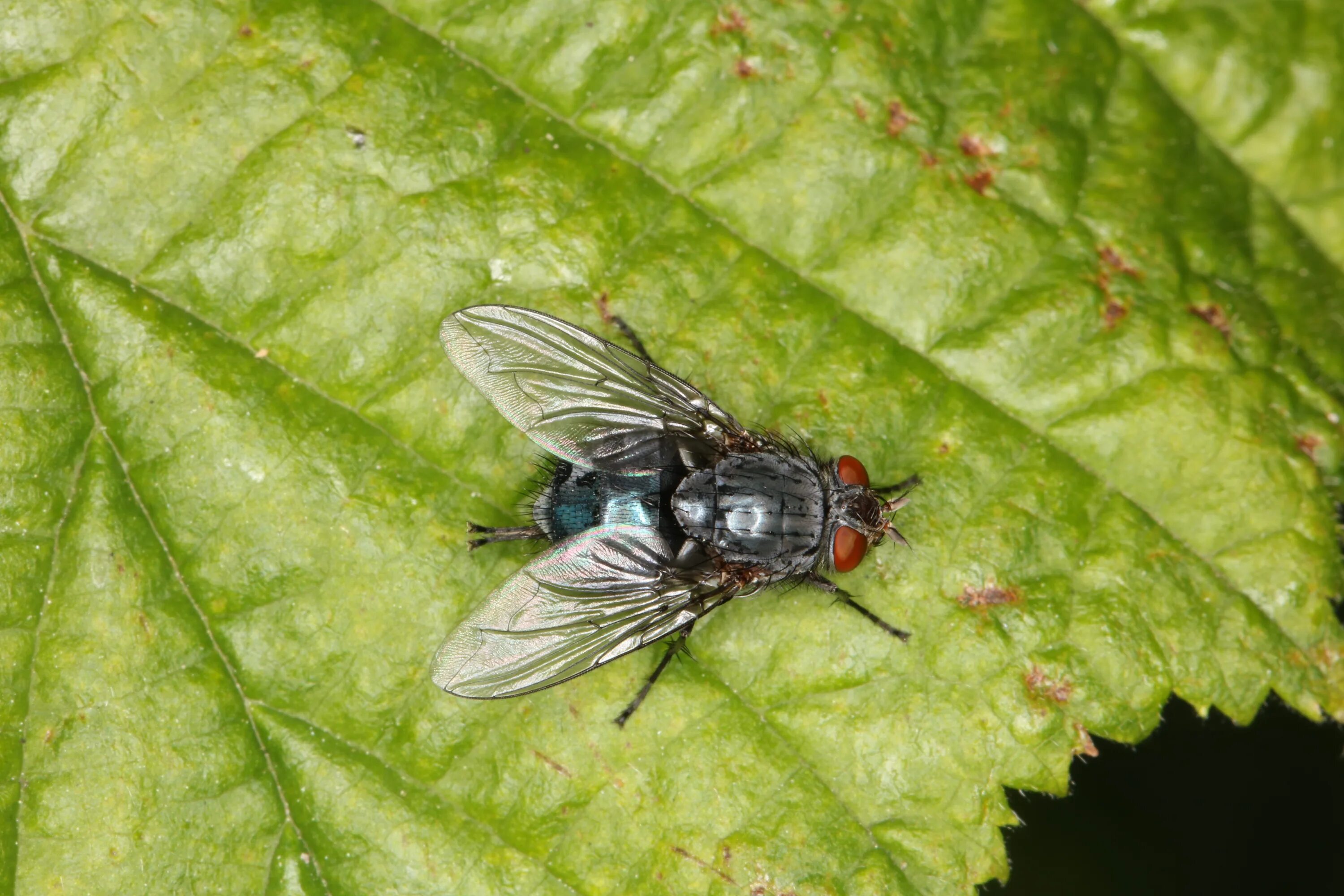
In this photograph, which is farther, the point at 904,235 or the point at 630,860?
the point at 904,235

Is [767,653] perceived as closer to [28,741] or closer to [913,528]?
[913,528]

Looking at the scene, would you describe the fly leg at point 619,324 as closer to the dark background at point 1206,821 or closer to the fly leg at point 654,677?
the fly leg at point 654,677

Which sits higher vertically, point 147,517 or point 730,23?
point 730,23

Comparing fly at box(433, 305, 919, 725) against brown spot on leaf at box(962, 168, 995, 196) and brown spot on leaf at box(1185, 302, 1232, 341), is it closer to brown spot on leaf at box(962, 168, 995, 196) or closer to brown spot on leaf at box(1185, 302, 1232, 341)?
brown spot on leaf at box(962, 168, 995, 196)

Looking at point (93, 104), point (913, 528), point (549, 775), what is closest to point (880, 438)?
point (913, 528)

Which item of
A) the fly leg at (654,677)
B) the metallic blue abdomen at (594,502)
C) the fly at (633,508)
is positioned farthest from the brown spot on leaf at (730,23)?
the fly leg at (654,677)

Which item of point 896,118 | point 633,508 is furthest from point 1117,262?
point 633,508

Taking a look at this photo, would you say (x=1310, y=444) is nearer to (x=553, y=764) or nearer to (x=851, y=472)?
(x=851, y=472)
